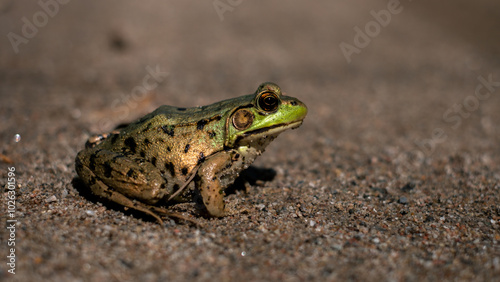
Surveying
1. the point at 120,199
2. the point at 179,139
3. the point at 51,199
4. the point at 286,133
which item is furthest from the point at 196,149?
the point at 286,133

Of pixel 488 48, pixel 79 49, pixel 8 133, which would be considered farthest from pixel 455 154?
pixel 79 49

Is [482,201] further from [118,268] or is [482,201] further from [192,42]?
[192,42]

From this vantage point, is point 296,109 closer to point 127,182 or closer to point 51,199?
point 127,182

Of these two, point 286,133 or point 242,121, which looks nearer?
point 242,121

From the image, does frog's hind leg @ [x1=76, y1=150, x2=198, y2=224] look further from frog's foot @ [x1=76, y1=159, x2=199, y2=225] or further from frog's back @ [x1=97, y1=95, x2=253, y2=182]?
frog's back @ [x1=97, y1=95, x2=253, y2=182]

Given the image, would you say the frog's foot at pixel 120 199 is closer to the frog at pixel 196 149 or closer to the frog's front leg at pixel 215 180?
the frog at pixel 196 149

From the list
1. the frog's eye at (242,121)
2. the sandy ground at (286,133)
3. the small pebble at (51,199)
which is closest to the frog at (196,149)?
the frog's eye at (242,121)

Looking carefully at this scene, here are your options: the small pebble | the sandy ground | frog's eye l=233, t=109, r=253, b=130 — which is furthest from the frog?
the small pebble
